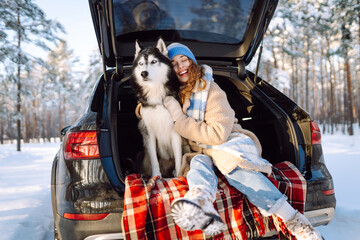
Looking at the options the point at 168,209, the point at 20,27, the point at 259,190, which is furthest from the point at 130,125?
the point at 20,27

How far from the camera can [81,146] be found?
5.57 feet

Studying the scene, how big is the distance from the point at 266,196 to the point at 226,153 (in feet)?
1.34

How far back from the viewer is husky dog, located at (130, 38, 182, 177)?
2322mm

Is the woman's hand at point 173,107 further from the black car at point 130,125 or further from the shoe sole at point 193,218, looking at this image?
the shoe sole at point 193,218

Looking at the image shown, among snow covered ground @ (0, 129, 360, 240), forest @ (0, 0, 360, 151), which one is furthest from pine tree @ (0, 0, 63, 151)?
snow covered ground @ (0, 129, 360, 240)

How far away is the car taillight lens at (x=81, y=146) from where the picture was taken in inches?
66.2

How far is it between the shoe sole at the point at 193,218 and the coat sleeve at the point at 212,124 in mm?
647

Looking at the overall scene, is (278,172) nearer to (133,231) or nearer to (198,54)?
(133,231)

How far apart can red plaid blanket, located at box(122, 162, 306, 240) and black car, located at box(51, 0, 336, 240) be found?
0.11 m

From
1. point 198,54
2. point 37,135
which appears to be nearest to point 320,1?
point 198,54

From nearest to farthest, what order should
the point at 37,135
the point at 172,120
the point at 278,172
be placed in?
the point at 278,172 → the point at 172,120 → the point at 37,135

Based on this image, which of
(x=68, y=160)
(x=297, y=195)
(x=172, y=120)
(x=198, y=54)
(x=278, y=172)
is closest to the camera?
(x=68, y=160)

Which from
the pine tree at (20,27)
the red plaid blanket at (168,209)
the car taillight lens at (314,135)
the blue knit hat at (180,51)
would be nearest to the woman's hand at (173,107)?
the blue knit hat at (180,51)

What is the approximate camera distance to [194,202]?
1429mm
